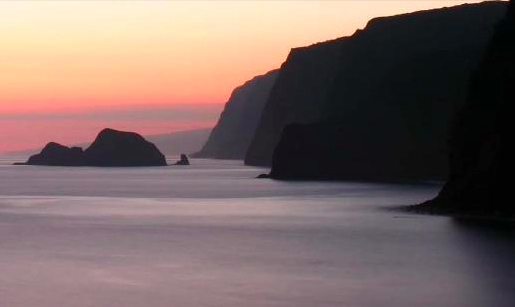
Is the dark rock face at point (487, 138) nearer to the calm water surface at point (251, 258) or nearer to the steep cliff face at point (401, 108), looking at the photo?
the calm water surface at point (251, 258)

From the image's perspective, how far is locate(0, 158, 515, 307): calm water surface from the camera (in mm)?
37438

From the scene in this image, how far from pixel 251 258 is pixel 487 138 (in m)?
24.8

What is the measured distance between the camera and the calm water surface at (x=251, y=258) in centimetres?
3744

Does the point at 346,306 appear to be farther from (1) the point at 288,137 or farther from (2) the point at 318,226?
(1) the point at 288,137

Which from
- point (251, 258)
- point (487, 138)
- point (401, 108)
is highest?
point (401, 108)

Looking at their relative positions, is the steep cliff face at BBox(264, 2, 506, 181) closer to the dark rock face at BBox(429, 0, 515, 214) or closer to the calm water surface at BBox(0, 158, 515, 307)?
the calm water surface at BBox(0, 158, 515, 307)

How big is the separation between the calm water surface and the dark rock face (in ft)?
9.47

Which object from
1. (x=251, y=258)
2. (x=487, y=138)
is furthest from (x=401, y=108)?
(x=251, y=258)

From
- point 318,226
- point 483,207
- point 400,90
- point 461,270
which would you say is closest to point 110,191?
point 400,90

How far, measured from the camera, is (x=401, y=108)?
158625mm

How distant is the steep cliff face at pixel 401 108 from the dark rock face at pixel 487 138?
231 feet

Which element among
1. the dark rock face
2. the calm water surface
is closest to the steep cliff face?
the calm water surface

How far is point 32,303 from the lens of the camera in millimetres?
36094

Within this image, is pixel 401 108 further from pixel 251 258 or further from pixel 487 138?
pixel 251 258
